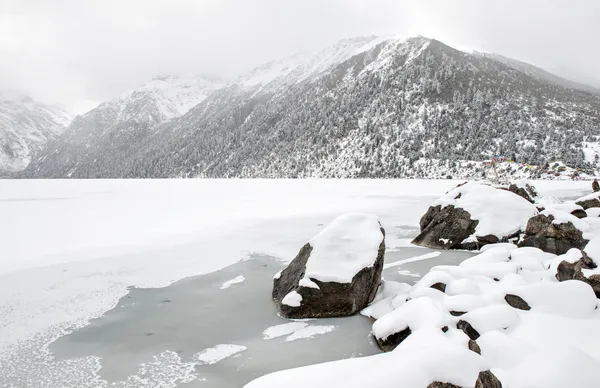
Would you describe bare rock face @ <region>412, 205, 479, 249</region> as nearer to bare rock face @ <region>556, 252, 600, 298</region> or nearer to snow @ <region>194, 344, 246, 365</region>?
bare rock face @ <region>556, 252, 600, 298</region>

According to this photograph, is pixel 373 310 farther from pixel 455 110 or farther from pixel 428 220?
pixel 455 110

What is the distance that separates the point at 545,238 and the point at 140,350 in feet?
41.1

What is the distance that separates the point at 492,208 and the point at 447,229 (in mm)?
2357

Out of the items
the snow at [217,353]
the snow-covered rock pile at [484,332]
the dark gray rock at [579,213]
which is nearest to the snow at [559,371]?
the snow-covered rock pile at [484,332]

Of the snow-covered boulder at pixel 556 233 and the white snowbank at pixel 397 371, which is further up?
the white snowbank at pixel 397 371

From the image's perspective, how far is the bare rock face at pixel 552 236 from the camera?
39.2 feet

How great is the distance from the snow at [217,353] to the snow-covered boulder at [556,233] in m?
10.7

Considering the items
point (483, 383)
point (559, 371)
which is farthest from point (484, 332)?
point (483, 383)

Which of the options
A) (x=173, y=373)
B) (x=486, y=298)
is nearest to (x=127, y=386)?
(x=173, y=373)

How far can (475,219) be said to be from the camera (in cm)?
1529

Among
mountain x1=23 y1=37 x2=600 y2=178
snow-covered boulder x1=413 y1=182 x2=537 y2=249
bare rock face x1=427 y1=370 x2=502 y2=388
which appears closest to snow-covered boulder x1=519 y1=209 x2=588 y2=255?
snow-covered boulder x1=413 y1=182 x2=537 y2=249

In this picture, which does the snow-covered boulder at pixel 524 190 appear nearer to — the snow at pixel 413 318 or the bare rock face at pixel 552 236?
the bare rock face at pixel 552 236

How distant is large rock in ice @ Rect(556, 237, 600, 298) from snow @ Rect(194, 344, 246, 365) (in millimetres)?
7184

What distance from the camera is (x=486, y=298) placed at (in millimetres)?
7352
